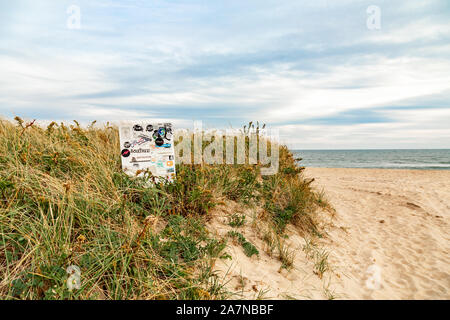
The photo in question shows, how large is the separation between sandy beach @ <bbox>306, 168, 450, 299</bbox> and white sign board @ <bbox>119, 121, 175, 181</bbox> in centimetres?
337

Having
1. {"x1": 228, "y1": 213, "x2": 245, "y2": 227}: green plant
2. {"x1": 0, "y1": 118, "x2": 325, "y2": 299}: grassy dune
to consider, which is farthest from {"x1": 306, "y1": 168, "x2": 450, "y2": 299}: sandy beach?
{"x1": 228, "y1": 213, "x2": 245, "y2": 227}: green plant

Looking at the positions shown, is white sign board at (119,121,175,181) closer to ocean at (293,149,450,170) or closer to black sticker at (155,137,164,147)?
black sticker at (155,137,164,147)

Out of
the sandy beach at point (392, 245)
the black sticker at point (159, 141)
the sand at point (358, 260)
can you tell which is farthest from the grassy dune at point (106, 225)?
the sandy beach at point (392, 245)

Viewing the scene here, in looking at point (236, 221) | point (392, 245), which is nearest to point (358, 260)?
point (392, 245)

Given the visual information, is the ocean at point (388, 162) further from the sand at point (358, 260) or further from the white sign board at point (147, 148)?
the white sign board at point (147, 148)

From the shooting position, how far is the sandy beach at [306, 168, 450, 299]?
3914 mm

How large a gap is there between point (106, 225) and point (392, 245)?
18.5 ft

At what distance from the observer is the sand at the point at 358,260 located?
10.9ft

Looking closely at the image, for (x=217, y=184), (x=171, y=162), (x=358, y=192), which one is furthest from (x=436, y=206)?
(x=171, y=162)

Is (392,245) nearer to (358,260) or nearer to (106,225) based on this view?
(358,260)

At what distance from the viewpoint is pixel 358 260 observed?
4.69 m
